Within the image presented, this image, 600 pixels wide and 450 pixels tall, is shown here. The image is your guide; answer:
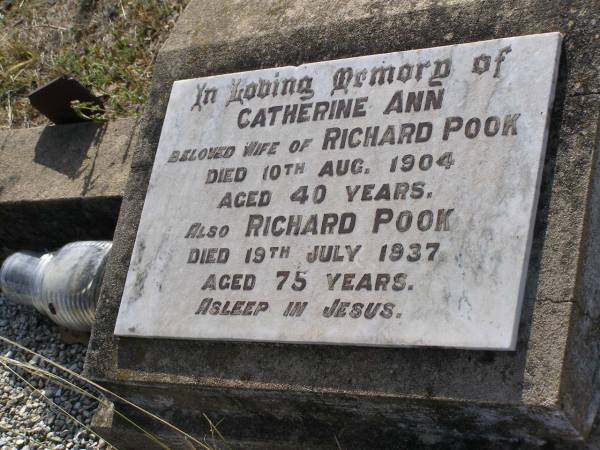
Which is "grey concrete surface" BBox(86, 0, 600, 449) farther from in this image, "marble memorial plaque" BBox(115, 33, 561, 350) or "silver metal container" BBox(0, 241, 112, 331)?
"silver metal container" BBox(0, 241, 112, 331)

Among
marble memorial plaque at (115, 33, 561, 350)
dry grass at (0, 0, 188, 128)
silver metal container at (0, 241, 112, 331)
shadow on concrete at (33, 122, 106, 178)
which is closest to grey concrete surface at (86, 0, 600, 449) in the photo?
marble memorial plaque at (115, 33, 561, 350)

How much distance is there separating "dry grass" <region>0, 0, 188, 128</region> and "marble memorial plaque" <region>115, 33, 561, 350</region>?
1419mm

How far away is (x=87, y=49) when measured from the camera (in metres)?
4.99

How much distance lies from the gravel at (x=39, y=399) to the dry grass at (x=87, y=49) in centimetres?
103

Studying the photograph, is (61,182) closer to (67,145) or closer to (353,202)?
(67,145)

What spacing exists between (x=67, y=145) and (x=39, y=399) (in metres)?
1.16

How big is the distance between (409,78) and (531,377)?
39.0 inches

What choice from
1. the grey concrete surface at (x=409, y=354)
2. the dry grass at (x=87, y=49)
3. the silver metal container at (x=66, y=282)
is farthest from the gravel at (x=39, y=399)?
the dry grass at (x=87, y=49)

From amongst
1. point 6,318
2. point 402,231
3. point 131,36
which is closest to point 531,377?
point 402,231

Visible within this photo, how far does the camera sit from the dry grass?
4.68 metres

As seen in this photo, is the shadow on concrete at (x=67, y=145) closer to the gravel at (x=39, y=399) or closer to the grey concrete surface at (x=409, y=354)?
the gravel at (x=39, y=399)

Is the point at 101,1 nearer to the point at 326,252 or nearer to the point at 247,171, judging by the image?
the point at 247,171

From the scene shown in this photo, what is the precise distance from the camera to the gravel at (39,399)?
361 cm

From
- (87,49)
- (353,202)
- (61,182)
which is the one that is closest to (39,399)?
(61,182)
